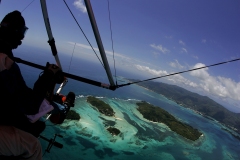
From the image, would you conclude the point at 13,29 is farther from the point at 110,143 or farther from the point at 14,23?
the point at 110,143

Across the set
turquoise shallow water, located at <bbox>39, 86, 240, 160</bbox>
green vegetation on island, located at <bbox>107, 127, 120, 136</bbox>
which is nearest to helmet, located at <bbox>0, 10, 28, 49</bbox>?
turquoise shallow water, located at <bbox>39, 86, 240, 160</bbox>

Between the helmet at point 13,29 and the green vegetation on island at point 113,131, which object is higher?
the helmet at point 13,29

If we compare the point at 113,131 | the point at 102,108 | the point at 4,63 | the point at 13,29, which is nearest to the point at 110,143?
the point at 113,131

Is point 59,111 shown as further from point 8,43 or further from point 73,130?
point 73,130

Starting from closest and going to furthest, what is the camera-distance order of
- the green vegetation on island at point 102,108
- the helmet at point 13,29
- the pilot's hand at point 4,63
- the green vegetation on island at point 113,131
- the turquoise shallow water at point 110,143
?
the pilot's hand at point 4,63
the helmet at point 13,29
the turquoise shallow water at point 110,143
the green vegetation on island at point 113,131
the green vegetation on island at point 102,108

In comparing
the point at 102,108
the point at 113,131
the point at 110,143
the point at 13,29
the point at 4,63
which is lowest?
the point at 110,143

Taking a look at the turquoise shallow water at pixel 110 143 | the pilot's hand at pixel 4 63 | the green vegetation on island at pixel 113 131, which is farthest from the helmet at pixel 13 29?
the green vegetation on island at pixel 113 131

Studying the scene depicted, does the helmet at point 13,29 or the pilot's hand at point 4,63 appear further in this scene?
the helmet at point 13,29

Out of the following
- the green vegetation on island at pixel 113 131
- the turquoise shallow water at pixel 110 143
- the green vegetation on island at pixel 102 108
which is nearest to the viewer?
the turquoise shallow water at pixel 110 143

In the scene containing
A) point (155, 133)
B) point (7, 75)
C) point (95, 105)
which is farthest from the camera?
point (95, 105)

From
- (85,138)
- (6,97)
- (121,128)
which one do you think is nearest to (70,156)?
(85,138)

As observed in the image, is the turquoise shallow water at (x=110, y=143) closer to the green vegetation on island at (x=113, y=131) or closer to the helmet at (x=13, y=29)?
the green vegetation on island at (x=113, y=131)
